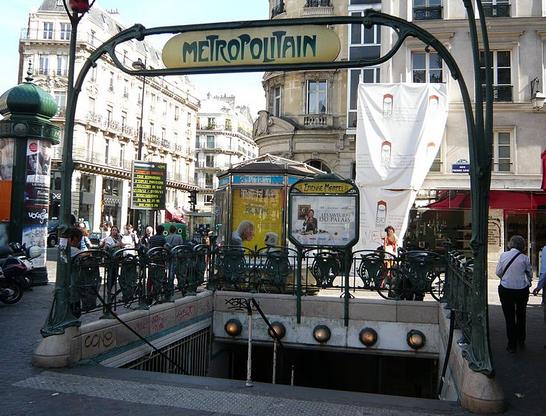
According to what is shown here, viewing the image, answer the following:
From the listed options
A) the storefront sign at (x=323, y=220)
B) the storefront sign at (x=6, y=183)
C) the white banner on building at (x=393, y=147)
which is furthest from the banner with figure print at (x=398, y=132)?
the storefront sign at (x=6, y=183)

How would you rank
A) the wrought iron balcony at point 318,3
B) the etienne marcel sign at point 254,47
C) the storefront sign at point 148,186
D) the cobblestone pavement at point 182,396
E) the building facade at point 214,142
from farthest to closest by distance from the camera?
1. the building facade at point 214,142
2. the wrought iron balcony at point 318,3
3. the storefront sign at point 148,186
4. the etienne marcel sign at point 254,47
5. the cobblestone pavement at point 182,396

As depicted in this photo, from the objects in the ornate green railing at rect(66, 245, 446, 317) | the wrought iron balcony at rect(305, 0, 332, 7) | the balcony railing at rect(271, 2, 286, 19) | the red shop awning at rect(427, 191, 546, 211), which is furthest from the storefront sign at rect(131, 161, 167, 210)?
the wrought iron balcony at rect(305, 0, 332, 7)

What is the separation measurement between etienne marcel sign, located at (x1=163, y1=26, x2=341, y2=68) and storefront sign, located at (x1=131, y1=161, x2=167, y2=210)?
42.0 feet

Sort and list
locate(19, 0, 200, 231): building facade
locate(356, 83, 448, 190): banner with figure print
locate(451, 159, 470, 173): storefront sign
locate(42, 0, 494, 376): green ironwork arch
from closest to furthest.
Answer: locate(42, 0, 494, 376): green ironwork arch → locate(356, 83, 448, 190): banner with figure print → locate(451, 159, 470, 173): storefront sign → locate(19, 0, 200, 231): building facade

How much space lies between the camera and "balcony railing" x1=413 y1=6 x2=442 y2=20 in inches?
806

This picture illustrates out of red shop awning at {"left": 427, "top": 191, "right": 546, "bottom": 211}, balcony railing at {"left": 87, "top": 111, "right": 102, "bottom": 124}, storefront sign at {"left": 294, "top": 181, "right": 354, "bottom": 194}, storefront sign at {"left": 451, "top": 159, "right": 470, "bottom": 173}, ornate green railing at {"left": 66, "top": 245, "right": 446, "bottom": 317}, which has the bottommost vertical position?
ornate green railing at {"left": 66, "top": 245, "right": 446, "bottom": 317}

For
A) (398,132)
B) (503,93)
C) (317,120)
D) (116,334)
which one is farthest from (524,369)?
(317,120)

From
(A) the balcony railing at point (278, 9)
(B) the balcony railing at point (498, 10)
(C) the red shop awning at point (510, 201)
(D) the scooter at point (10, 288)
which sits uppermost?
(A) the balcony railing at point (278, 9)

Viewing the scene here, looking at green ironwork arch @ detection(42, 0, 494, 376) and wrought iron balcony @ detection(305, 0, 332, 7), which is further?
wrought iron balcony @ detection(305, 0, 332, 7)

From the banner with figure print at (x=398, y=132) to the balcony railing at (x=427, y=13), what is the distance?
4494 millimetres

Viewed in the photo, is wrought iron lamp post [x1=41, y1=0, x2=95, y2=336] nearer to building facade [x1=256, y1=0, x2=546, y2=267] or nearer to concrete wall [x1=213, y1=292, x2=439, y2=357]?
concrete wall [x1=213, y1=292, x2=439, y2=357]

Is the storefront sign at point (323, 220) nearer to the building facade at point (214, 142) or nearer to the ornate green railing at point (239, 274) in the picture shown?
the ornate green railing at point (239, 274)

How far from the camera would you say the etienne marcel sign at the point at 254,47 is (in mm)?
5824

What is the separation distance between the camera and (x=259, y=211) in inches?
519
